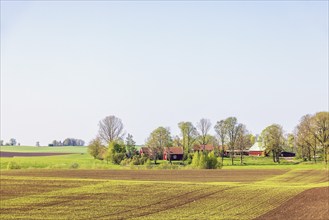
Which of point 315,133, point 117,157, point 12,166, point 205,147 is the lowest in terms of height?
point 12,166

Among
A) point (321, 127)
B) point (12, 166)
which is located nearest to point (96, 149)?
point (12, 166)

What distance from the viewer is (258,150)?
168625 millimetres

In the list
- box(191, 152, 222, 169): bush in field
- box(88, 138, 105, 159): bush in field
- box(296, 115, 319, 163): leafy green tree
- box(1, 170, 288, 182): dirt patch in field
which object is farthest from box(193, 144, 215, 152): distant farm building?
box(1, 170, 288, 182): dirt patch in field

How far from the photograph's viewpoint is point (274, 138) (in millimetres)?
126062

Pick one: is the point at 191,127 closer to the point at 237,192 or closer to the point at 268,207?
the point at 237,192

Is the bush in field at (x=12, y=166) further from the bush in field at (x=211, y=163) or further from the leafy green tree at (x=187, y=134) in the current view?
the leafy green tree at (x=187, y=134)

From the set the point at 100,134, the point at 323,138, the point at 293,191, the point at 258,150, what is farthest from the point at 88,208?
the point at 258,150

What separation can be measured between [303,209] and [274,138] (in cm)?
9175

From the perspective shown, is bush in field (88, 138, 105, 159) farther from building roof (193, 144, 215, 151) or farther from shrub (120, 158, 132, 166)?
building roof (193, 144, 215, 151)

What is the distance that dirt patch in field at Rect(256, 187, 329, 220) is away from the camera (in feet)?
105

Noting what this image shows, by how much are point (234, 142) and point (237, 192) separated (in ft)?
275

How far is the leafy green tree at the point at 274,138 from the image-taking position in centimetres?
12619

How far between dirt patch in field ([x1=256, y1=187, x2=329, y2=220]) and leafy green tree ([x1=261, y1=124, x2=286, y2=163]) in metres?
80.4

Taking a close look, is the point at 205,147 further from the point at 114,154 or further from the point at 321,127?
the point at 114,154
